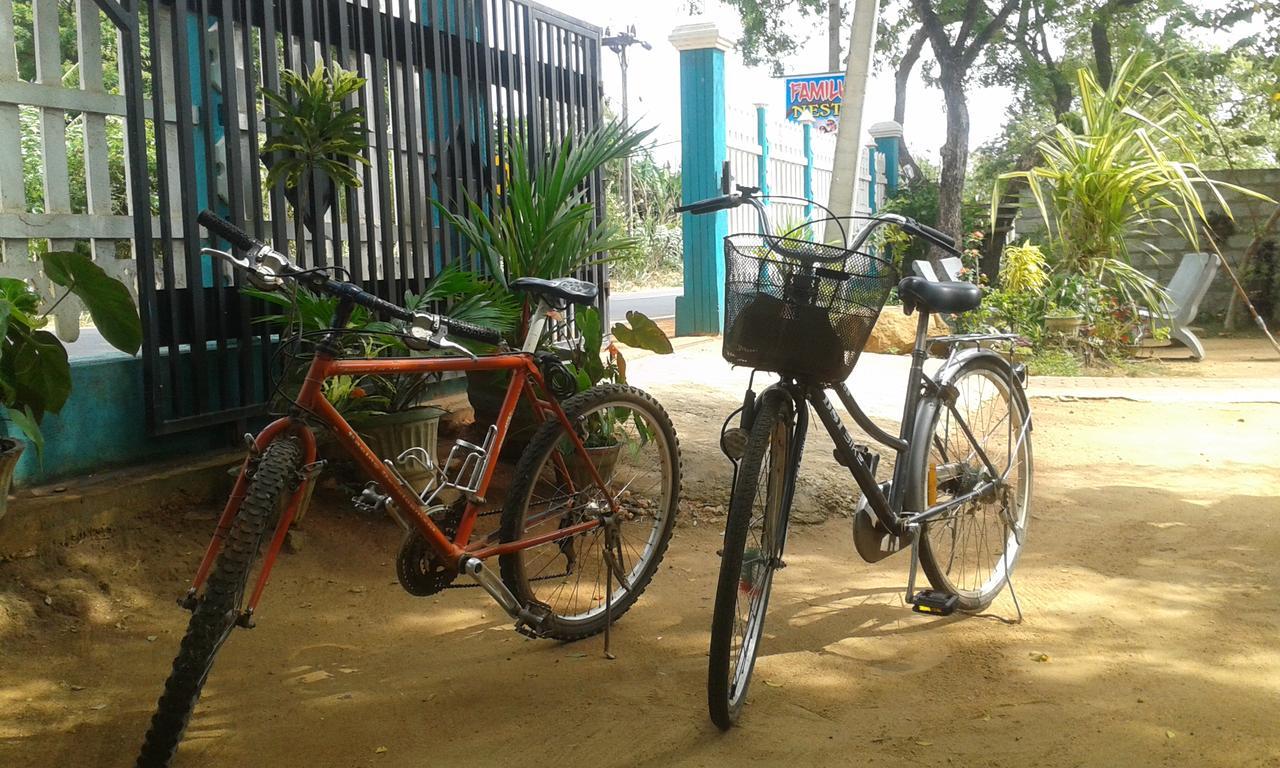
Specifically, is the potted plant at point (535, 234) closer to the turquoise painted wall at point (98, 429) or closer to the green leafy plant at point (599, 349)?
the green leafy plant at point (599, 349)

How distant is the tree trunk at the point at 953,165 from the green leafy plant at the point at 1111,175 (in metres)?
4.21

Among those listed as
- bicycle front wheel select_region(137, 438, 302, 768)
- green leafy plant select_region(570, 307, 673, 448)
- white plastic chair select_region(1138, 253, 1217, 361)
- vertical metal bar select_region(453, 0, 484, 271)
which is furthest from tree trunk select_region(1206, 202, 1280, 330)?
bicycle front wheel select_region(137, 438, 302, 768)

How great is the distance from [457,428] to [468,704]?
95.8 inches

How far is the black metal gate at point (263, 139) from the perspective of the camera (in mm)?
4254

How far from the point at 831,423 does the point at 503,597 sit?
41.3 inches

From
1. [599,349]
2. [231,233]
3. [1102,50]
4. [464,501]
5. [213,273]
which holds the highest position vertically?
[1102,50]

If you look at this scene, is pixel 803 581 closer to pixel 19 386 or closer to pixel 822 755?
pixel 822 755

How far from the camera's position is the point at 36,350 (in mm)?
3705

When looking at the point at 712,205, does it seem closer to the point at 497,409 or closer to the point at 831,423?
the point at 831,423

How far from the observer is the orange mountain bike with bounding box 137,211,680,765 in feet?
8.58

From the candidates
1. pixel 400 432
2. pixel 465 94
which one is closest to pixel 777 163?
pixel 465 94

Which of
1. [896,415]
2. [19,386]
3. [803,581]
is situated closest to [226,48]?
[19,386]

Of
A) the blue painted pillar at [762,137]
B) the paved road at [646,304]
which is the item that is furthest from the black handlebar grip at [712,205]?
the blue painted pillar at [762,137]

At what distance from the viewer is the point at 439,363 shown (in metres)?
3.12
